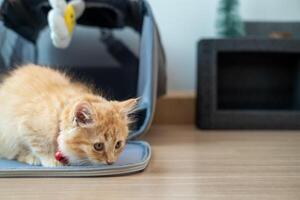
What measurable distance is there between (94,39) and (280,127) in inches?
31.0

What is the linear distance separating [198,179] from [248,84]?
88 centimetres

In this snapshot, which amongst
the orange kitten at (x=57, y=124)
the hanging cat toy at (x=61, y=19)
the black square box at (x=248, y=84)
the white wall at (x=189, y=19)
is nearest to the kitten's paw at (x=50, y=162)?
the orange kitten at (x=57, y=124)

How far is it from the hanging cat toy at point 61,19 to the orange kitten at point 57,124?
25 cm

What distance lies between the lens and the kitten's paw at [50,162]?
85 cm

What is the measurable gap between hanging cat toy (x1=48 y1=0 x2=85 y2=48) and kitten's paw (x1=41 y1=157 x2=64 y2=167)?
18.4 inches

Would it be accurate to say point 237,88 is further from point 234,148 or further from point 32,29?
point 32,29

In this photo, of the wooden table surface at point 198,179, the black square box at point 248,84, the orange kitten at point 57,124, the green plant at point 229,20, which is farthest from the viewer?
the green plant at point 229,20

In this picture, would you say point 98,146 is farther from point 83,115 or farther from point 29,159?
point 29,159

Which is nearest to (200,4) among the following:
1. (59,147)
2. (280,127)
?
(280,127)

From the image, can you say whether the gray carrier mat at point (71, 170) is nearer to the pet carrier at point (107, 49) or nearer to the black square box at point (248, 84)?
the pet carrier at point (107, 49)

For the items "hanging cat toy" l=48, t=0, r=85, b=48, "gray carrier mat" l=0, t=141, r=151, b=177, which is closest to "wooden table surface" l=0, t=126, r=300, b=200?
"gray carrier mat" l=0, t=141, r=151, b=177

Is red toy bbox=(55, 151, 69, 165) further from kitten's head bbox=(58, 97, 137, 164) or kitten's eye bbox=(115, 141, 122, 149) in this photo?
kitten's eye bbox=(115, 141, 122, 149)

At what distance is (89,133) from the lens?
0.81 meters

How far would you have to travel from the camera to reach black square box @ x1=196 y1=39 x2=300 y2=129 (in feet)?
4.55
